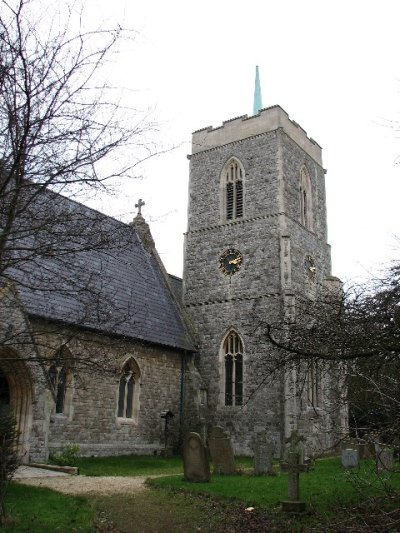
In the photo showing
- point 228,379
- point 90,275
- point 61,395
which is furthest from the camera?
point 228,379

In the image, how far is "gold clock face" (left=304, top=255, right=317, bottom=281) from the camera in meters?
20.7

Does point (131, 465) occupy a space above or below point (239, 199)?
below

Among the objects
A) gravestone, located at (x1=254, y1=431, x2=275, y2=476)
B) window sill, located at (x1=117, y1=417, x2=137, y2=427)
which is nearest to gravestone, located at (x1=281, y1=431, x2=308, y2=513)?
gravestone, located at (x1=254, y1=431, x2=275, y2=476)

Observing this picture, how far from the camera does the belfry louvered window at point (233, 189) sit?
2130 centimetres

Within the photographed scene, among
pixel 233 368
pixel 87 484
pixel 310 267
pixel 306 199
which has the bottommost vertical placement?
pixel 87 484

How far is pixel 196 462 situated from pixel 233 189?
13.2 meters

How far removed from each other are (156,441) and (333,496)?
365 inches

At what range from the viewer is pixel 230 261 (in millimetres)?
20500

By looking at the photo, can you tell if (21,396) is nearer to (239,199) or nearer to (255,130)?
(239,199)

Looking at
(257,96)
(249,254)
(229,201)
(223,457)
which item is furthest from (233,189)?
(223,457)

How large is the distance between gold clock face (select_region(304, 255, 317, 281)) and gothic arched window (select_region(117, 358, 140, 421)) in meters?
7.98

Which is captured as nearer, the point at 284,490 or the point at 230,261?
the point at 284,490

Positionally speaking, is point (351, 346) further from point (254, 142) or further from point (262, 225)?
point (254, 142)

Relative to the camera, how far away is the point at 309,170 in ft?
75.3
